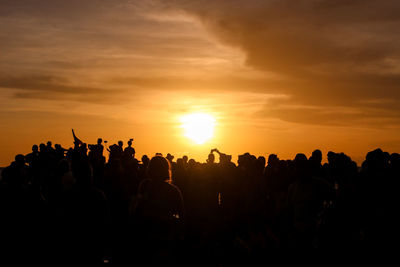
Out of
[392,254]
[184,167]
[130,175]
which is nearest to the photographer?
[392,254]

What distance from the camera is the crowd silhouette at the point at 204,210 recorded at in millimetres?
7738

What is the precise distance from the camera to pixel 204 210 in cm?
1650

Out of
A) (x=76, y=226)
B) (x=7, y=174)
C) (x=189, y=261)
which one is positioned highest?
(x=7, y=174)

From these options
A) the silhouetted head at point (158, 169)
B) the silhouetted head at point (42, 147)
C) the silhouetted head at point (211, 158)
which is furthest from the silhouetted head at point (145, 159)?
the silhouetted head at point (158, 169)

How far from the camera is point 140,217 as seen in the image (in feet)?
25.2

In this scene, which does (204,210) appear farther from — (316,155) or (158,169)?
(158,169)

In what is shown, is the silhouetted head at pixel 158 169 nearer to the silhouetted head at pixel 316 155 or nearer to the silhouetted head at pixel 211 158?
the silhouetted head at pixel 316 155

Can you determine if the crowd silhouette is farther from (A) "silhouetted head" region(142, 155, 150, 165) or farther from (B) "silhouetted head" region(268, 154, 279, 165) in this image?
(A) "silhouetted head" region(142, 155, 150, 165)

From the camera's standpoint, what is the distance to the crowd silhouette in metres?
7.74

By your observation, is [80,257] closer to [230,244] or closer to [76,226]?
[76,226]

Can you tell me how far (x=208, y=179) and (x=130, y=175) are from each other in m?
2.22

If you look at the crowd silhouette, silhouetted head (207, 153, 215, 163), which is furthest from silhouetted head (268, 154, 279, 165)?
silhouetted head (207, 153, 215, 163)

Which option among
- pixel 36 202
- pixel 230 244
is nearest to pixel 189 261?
pixel 230 244

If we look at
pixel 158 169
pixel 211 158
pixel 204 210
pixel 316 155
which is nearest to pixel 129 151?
pixel 211 158
